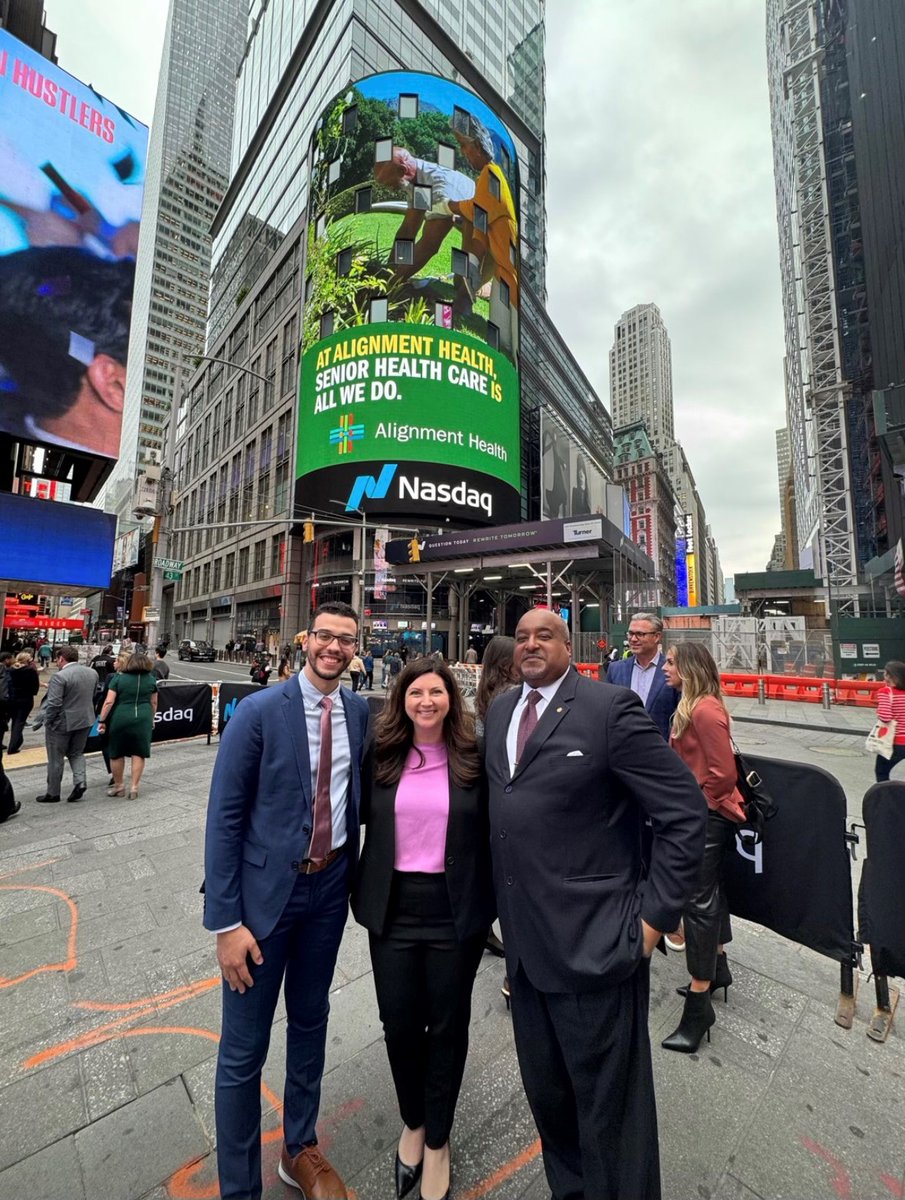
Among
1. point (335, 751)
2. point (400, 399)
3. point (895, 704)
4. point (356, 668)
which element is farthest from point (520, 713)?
point (400, 399)

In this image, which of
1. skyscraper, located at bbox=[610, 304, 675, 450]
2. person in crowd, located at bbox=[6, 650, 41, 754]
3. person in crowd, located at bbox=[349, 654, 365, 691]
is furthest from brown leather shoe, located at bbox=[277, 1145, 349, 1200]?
skyscraper, located at bbox=[610, 304, 675, 450]

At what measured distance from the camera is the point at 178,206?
106 m

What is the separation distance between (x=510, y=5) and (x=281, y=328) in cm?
5455

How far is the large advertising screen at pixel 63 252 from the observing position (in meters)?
14.5

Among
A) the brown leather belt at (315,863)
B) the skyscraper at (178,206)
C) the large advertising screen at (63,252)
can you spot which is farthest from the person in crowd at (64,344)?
the skyscraper at (178,206)

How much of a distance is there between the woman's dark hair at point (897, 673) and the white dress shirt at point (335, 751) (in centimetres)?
728

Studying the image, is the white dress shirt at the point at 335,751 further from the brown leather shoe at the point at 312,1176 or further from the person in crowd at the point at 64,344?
the person in crowd at the point at 64,344

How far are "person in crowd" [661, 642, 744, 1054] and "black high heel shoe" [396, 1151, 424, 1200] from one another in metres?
1.42

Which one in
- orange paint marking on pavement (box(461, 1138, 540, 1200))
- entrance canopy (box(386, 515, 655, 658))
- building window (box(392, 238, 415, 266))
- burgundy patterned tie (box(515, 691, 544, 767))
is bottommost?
orange paint marking on pavement (box(461, 1138, 540, 1200))

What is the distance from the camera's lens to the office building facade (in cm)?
4269

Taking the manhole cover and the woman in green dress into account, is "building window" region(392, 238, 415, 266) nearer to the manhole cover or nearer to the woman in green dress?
the woman in green dress

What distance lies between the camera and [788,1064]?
2.54 m

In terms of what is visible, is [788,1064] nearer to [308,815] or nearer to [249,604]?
[308,815]

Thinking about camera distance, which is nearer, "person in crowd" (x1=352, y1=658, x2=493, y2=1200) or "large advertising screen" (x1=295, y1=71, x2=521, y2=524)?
"person in crowd" (x1=352, y1=658, x2=493, y2=1200)
